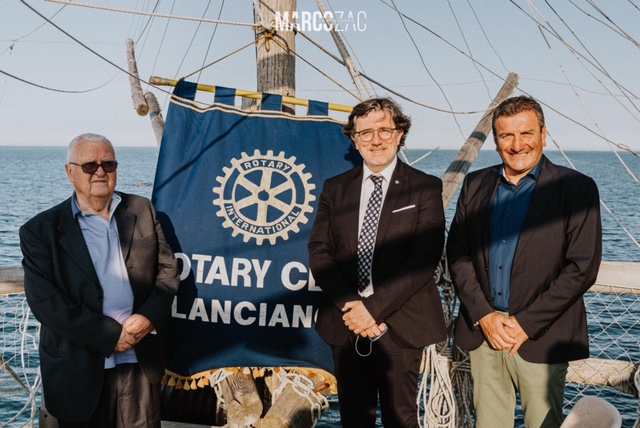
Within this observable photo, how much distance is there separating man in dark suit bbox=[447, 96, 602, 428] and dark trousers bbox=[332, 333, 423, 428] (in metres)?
0.30

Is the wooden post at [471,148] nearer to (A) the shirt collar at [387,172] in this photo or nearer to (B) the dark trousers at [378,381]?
(A) the shirt collar at [387,172]

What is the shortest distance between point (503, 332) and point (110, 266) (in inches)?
67.8

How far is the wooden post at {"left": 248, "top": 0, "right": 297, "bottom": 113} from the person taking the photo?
391 cm

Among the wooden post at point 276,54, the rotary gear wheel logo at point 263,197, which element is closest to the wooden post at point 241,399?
the rotary gear wheel logo at point 263,197

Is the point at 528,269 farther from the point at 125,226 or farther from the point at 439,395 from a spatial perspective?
the point at 125,226

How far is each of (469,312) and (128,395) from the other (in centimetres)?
157

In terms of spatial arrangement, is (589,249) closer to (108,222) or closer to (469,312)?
(469,312)

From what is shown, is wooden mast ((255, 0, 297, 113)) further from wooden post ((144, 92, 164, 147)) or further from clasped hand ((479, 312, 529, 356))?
clasped hand ((479, 312, 529, 356))

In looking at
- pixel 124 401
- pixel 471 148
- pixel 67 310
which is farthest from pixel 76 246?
pixel 471 148

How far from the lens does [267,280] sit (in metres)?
3.41

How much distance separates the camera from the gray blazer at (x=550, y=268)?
2.54 metres

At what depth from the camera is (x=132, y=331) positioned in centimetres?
274

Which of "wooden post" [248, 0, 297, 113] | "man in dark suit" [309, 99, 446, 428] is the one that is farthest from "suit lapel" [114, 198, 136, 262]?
"wooden post" [248, 0, 297, 113]

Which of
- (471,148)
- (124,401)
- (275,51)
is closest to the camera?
(124,401)
